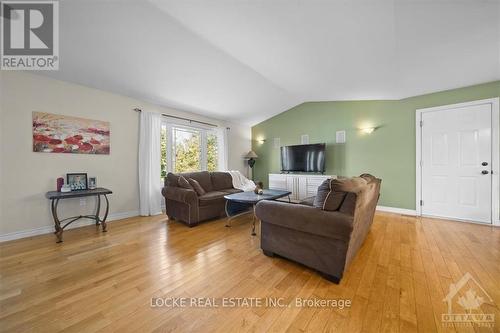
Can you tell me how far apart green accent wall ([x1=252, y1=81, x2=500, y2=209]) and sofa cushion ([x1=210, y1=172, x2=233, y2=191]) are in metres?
2.24

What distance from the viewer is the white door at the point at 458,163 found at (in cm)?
316

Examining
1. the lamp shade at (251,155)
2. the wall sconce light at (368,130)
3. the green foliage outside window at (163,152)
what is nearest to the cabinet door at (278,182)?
the lamp shade at (251,155)

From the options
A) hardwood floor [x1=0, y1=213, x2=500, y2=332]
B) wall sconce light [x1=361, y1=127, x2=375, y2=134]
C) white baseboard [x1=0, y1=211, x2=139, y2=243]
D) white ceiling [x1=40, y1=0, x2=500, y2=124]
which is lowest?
hardwood floor [x1=0, y1=213, x2=500, y2=332]

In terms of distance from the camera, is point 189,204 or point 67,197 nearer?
point 67,197

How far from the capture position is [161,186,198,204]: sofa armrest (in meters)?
3.13

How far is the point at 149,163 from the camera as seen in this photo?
12.8ft

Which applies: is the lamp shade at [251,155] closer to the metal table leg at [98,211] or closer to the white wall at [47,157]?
the white wall at [47,157]

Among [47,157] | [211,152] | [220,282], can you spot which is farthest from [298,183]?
[47,157]

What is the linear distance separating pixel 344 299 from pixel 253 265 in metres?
0.86

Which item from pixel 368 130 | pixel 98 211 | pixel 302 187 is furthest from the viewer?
pixel 302 187

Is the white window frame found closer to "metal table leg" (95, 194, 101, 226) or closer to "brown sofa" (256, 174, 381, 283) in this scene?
"metal table leg" (95, 194, 101, 226)

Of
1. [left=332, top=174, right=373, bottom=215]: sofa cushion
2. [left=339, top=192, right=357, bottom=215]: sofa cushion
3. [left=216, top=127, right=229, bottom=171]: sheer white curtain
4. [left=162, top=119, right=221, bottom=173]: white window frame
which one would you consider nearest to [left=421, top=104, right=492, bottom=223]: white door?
[left=332, top=174, right=373, bottom=215]: sofa cushion

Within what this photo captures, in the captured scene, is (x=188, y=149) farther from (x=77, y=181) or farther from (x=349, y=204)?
(x=349, y=204)

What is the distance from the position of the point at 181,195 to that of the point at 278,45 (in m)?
2.74
